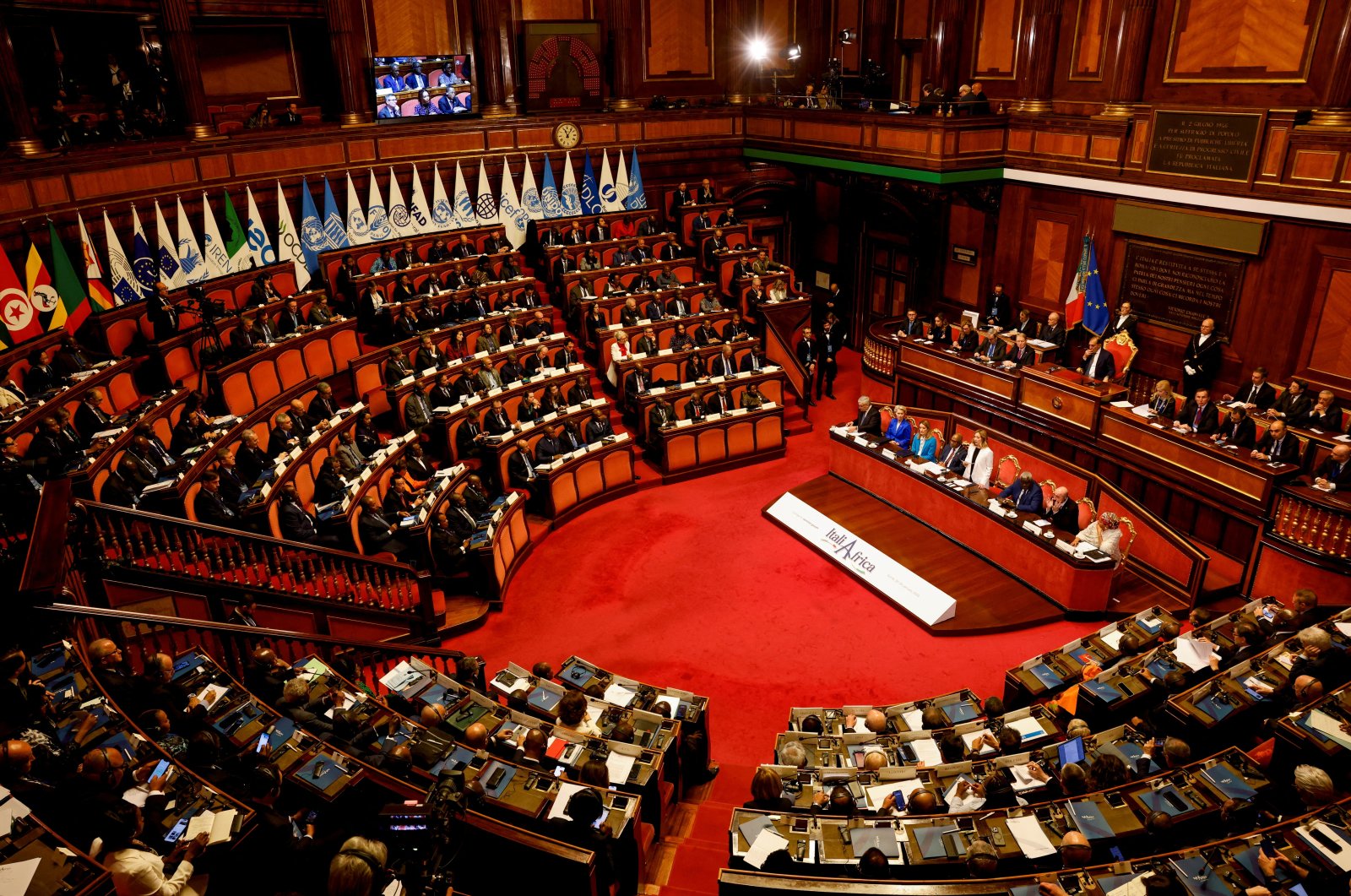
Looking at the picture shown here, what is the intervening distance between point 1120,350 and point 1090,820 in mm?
8426

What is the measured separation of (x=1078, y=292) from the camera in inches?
493

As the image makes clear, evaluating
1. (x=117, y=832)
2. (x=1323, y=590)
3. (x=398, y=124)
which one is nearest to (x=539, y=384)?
(x=398, y=124)

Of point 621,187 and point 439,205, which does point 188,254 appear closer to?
point 439,205

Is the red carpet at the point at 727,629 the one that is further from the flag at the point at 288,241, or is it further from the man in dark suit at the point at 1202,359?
the flag at the point at 288,241

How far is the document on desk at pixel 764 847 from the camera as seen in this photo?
4891mm

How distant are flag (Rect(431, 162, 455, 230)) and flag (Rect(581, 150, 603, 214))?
243 centimetres

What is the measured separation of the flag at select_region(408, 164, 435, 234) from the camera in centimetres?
1404

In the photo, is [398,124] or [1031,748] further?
[398,124]

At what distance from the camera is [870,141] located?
46.1 feet

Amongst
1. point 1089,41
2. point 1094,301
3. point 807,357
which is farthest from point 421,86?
point 1094,301

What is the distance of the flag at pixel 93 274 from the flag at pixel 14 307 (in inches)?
28.4

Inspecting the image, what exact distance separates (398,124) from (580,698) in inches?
455

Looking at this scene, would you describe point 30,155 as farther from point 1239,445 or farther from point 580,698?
point 1239,445

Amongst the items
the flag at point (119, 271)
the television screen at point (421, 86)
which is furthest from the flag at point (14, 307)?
the television screen at point (421, 86)
